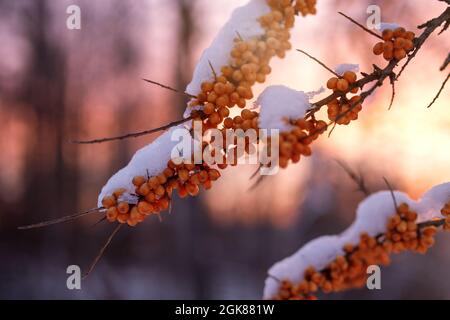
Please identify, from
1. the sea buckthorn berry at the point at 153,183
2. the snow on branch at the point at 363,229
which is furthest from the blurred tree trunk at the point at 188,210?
the sea buckthorn berry at the point at 153,183

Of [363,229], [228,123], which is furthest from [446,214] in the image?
[228,123]

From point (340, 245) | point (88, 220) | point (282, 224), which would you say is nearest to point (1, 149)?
point (88, 220)

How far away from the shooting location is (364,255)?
142cm

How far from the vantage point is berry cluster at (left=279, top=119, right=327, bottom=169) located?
3.31 feet

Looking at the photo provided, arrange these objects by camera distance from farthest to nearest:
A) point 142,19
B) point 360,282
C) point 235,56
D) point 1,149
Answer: point 1,149 < point 142,19 < point 360,282 < point 235,56

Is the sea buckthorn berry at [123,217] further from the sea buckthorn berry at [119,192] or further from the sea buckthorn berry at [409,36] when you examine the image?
the sea buckthorn berry at [409,36]

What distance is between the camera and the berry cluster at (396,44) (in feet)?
3.88

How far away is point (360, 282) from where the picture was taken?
1.48m

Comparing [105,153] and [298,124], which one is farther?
[105,153]

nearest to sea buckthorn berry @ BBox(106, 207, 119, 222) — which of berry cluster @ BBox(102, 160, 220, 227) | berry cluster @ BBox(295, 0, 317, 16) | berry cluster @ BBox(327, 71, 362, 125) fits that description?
berry cluster @ BBox(102, 160, 220, 227)

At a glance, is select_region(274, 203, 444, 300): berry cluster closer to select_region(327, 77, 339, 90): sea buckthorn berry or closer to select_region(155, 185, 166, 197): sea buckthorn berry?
select_region(327, 77, 339, 90): sea buckthorn berry

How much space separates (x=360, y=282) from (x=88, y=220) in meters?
8.22

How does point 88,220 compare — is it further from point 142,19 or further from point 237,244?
point 142,19

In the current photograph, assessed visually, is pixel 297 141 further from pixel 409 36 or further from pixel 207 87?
pixel 409 36
